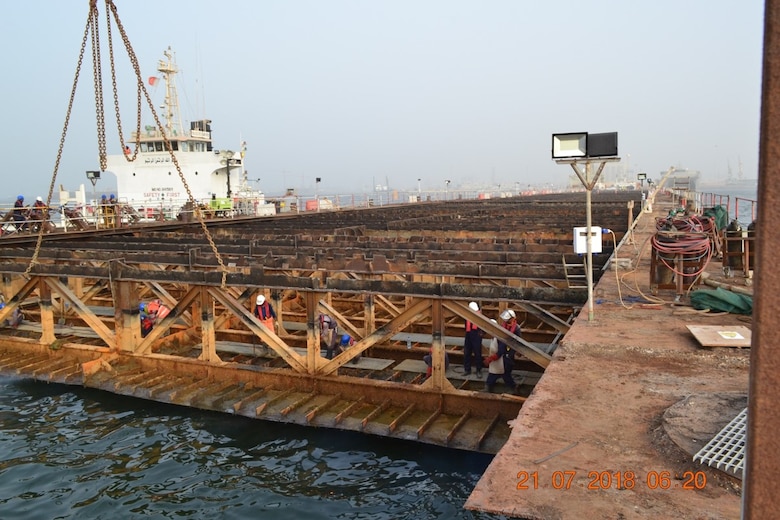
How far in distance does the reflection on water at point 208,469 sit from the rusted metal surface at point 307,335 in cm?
52

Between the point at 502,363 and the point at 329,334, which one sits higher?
the point at 329,334

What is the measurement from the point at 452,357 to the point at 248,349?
4.89 metres

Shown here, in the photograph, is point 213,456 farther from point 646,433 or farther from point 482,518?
point 646,433

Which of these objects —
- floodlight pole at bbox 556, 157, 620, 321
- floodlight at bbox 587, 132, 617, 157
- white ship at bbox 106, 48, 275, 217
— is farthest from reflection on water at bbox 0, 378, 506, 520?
white ship at bbox 106, 48, 275, 217

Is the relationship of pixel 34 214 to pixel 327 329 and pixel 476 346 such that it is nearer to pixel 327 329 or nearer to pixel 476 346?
pixel 327 329

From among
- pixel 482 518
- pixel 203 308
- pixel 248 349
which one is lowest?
pixel 482 518

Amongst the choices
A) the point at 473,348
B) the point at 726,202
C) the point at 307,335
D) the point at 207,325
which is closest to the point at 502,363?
the point at 473,348

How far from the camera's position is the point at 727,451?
3.91 metres

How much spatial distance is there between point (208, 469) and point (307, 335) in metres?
3.10

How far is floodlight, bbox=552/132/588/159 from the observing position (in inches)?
291

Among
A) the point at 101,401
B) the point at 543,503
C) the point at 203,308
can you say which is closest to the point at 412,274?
the point at 203,308

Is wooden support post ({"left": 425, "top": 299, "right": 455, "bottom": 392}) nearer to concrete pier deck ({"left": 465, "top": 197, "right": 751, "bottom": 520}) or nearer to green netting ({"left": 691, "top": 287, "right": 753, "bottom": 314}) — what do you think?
concrete pier deck ({"left": 465, "top": 197, "right": 751, "bottom": 520})

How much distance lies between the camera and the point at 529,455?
4051 millimetres

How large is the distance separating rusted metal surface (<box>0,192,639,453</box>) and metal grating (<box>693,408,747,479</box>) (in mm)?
5287
